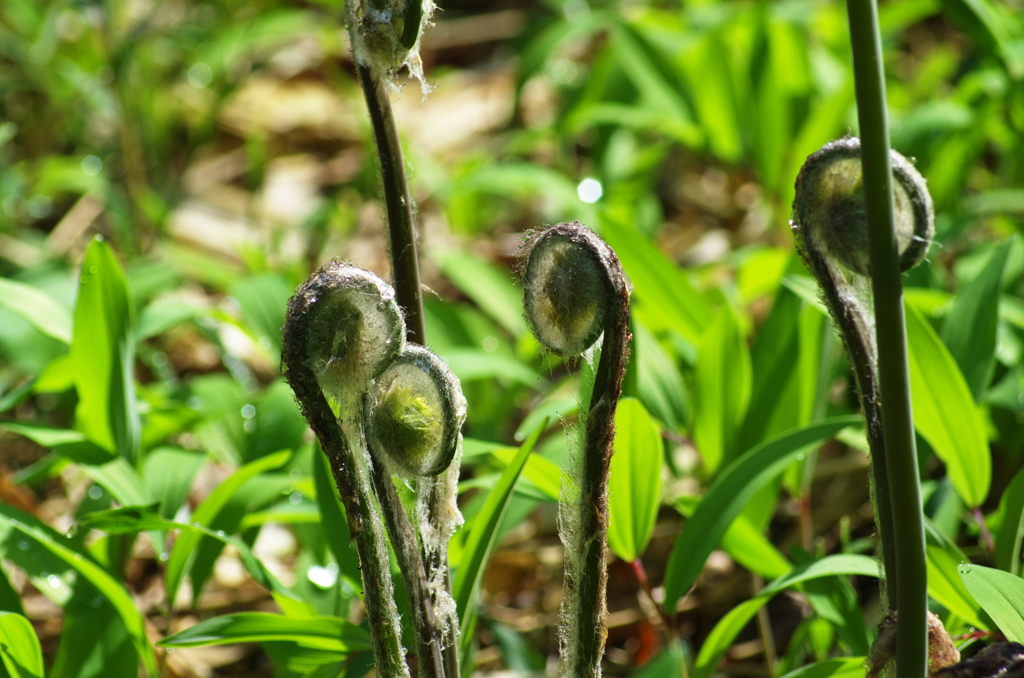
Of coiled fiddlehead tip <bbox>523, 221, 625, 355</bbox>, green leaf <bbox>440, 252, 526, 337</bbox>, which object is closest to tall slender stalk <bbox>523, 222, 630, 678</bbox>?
coiled fiddlehead tip <bbox>523, 221, 625, 355</bbox>

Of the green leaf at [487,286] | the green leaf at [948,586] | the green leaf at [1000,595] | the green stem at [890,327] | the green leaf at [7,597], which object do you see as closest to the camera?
the green stem at [890,327]

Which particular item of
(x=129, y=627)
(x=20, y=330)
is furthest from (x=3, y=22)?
(x=129, y=627)

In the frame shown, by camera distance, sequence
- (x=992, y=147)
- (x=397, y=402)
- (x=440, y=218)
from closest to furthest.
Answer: (x=397, y=402) → (x=992, y=147) → (x=440, y=218)

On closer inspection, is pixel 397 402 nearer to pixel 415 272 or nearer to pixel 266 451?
pixel 415 272

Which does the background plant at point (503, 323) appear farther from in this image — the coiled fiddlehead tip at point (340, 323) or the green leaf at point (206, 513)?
the coiled fiddlehead tip at point (340, 323)

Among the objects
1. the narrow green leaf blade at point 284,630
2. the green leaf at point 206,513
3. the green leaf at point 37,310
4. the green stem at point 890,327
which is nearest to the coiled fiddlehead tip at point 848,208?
the green stem at point 890,327

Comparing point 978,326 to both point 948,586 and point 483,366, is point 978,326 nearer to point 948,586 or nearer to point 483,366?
point 948,586

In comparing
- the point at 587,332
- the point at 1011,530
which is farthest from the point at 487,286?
the point at 587,332
